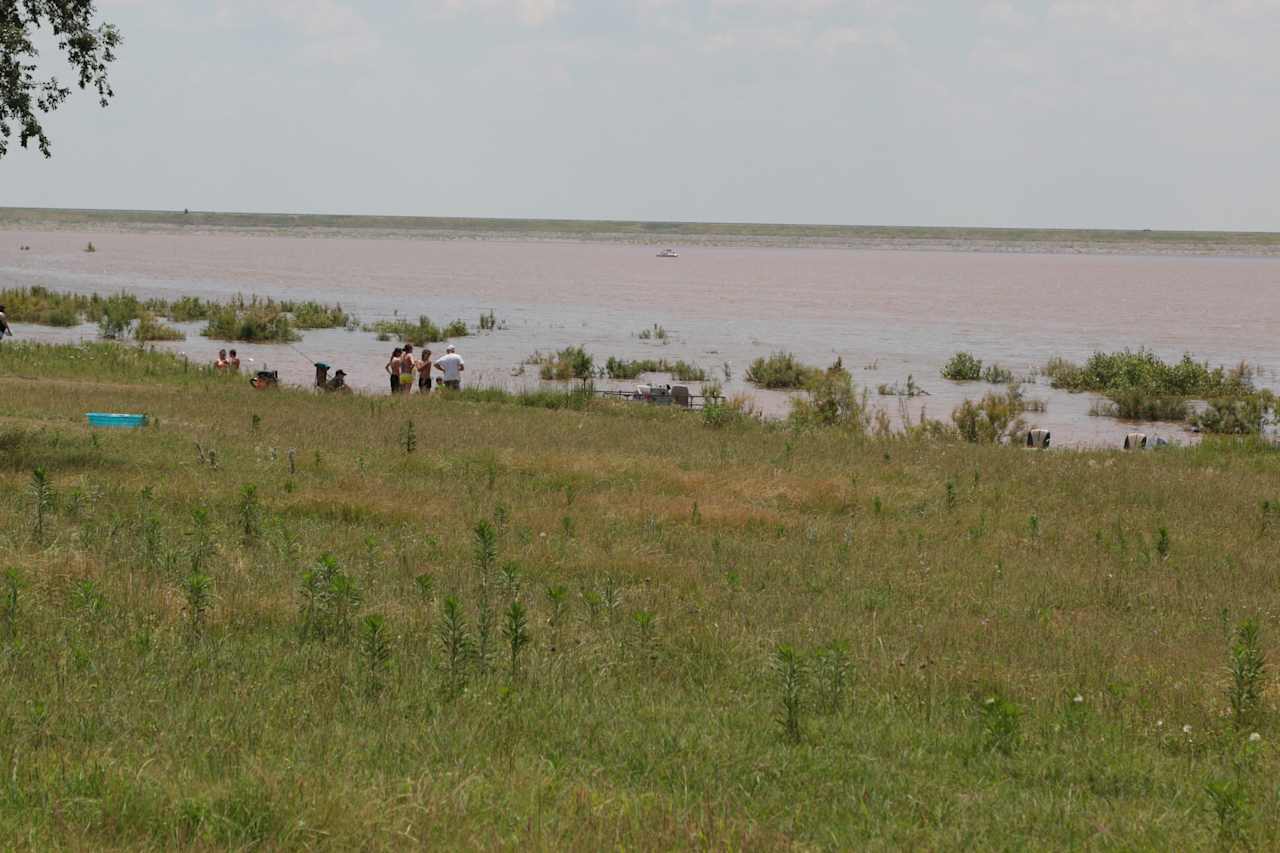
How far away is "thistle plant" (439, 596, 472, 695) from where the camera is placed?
7914 mm

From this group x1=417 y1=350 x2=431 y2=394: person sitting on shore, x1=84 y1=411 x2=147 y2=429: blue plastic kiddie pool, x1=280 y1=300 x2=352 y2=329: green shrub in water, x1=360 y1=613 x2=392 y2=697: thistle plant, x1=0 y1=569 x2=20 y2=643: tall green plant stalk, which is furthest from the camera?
x1=280 y1=300 x2=352 y2=329: green shrub in water

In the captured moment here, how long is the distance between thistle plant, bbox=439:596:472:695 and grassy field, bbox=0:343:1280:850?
3cm

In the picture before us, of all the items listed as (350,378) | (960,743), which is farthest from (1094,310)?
(960,743)

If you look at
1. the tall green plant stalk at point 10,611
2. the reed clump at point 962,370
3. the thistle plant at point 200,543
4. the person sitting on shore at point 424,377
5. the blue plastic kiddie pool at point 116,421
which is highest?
the tall green plant stalk at point 10,611

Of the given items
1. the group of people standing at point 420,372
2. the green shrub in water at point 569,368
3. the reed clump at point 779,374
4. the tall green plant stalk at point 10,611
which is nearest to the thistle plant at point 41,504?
the tall green plant stalk at point 10,611

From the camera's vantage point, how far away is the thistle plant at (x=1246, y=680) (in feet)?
25.8

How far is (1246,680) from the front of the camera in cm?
795

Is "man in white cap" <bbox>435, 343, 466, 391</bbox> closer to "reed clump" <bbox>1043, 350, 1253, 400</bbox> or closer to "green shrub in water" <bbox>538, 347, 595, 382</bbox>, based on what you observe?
"green shrub in water" <bbox>538, 347, 595, 382</bbox>

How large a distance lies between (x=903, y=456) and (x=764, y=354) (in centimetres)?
3325

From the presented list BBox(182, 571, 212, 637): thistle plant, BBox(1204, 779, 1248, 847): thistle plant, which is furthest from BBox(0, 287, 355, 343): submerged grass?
BBox(1204, 779, 1248, 847): thistle plant

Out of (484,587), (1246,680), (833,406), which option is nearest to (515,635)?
(484,587)

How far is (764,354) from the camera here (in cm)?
5503

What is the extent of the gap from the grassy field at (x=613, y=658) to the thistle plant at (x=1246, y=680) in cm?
9

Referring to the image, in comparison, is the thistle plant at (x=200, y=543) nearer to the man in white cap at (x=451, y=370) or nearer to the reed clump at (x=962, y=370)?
the man in white cap at (x=451, y=370)
